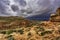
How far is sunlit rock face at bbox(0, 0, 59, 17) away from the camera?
32.5ft

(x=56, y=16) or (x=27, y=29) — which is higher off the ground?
(x=56, y=16)

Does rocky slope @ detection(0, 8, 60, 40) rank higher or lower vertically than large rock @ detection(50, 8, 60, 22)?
lower

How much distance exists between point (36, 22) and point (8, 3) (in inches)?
60.8

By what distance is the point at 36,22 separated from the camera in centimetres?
972

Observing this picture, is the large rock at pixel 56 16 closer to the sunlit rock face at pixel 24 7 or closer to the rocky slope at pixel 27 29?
the rocky slope at pixel 27 29

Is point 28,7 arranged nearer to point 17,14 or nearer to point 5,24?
point 17,14

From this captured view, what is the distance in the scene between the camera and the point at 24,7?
9.98 meters

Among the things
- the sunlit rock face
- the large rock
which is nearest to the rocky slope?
the large rock

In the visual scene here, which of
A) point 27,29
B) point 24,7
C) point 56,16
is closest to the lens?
point 27,29

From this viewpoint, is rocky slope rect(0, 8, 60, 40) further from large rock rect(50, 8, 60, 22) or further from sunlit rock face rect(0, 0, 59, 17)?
sunlit rock face rect(0, 0, 59, 17)

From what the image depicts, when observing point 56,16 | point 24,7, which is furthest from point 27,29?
point 56,16

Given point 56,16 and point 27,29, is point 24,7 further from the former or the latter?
point 56,16

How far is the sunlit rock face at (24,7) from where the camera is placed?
32.5 feet

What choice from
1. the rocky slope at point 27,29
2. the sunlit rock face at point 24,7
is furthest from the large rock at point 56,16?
the sunlit rock face at point 24,7
